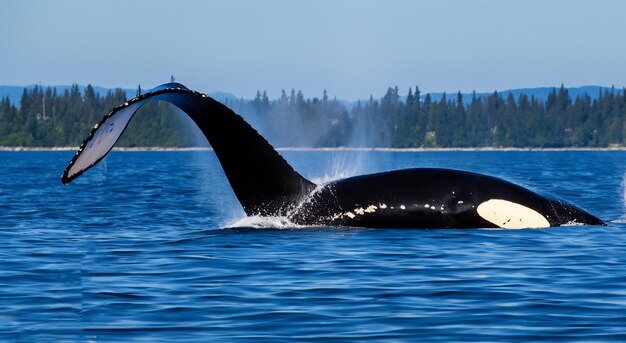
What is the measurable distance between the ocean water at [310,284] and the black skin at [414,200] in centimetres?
24

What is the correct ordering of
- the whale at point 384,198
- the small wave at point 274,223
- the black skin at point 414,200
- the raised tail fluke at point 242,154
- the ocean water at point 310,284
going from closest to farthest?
1. the ocean water at point 310,284
2. the raised tail fluke at point 242,154
3. the whale at point 384,198
4. the black skin at point 414,200
5. the small wave at point 274,223

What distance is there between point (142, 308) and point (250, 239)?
529 centimetres

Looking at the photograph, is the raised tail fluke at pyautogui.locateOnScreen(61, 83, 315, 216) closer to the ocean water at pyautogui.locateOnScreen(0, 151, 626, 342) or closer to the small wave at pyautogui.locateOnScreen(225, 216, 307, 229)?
the small wave at pyautogui.locateOnScreen(225, 216, 307, 229)

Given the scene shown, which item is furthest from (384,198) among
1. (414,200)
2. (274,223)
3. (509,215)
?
(509,215)

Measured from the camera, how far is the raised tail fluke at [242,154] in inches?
609

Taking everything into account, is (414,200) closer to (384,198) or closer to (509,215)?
(384,198)

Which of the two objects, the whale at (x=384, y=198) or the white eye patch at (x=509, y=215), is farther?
the white eye patch at (x=509, y=215)

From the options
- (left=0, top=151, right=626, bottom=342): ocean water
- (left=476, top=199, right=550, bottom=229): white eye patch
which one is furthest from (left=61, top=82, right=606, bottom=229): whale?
(left=0, top=151, right=626, bottom=342): ocean water

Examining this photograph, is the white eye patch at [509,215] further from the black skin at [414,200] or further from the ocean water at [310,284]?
the ocean water at [310,284]

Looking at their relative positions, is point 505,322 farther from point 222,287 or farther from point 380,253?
point 380,253

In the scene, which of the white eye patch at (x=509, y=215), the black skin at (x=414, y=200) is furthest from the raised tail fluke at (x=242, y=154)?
the white eye patch at (x=509, y=215)

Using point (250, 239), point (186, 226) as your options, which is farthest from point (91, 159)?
A: point (186, 226)

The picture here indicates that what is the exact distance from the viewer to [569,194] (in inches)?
1435

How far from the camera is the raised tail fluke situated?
1546 cm
